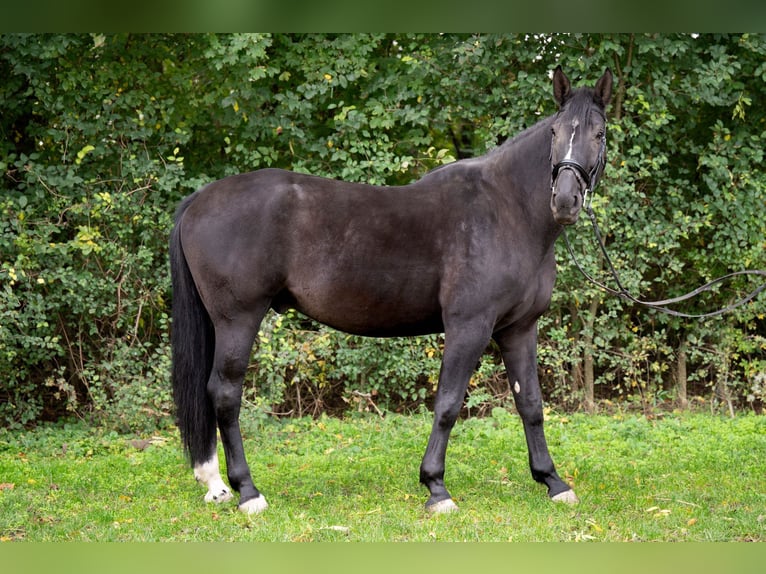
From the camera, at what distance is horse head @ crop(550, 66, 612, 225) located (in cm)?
442

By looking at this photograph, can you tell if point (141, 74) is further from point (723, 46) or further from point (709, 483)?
point (709, 483)

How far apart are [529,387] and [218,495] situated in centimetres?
215

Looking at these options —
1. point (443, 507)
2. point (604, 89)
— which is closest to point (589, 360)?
point (443, 507)

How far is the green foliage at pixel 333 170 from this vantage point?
7875 millimetres

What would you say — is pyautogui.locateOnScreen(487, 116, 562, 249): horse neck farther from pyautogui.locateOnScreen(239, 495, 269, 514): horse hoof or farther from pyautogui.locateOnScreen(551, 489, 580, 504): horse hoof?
pyautogui.locateOnScreen(239, 495, 269, 514): horse hoof

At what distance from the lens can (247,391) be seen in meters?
7.83

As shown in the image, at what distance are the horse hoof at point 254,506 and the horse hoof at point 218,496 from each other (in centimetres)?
22

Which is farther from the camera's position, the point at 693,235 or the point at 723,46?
the point at 693,235

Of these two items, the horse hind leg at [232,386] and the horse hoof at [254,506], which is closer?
the horse hoof at [254,506]

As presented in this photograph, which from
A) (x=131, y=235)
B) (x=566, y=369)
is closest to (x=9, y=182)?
(x=131, y=235)

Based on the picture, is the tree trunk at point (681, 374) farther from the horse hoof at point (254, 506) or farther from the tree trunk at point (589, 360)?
the horse hoof at point (254, 506)

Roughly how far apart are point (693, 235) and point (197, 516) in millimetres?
6419

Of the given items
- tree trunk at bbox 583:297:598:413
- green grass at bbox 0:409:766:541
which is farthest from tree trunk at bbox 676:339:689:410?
tree trunk at bbox 583:297:598:413

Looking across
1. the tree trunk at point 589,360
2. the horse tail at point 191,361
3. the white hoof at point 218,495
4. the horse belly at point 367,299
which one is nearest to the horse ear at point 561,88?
the horse belly at point 367,299
